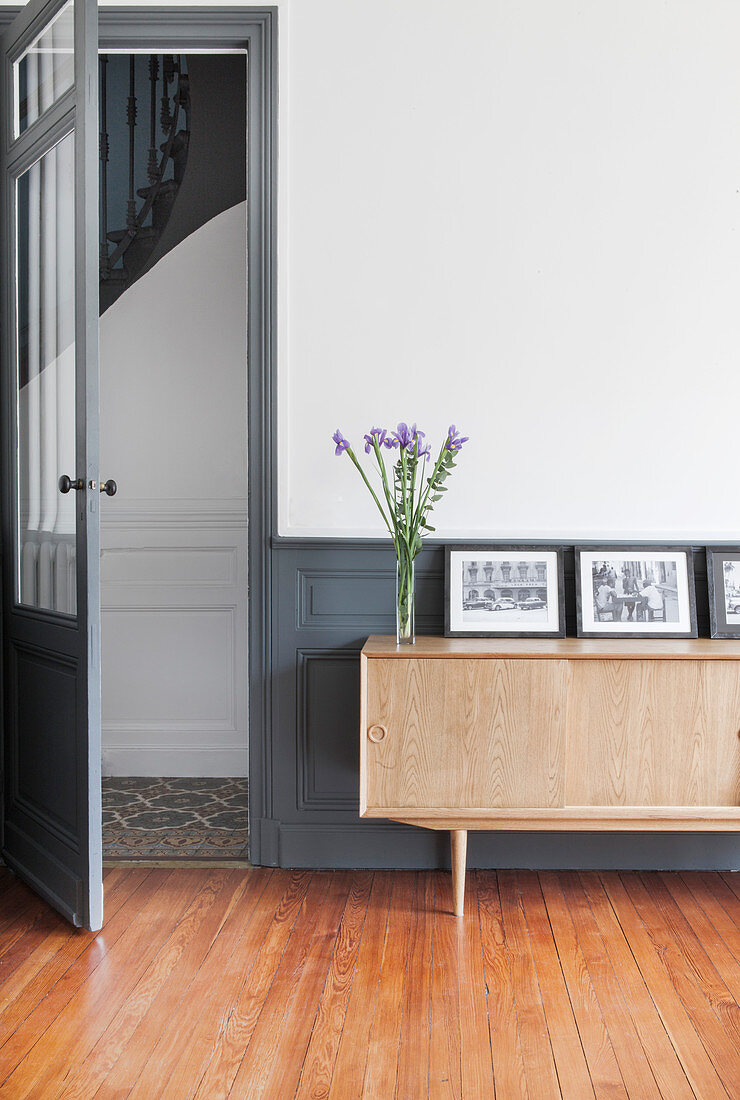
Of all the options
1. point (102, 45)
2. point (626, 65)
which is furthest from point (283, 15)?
point (626, 65)

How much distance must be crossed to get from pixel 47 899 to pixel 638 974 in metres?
1.63

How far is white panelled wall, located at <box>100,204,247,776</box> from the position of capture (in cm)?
367

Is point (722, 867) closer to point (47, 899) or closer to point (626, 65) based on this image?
point (47, 899)

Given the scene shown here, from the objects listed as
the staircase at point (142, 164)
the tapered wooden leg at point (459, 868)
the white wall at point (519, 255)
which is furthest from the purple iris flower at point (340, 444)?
the staircase at point (142, 164)

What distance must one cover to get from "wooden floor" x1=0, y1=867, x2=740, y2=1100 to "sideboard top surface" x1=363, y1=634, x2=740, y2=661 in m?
0.75

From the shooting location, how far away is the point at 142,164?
362 centimetres

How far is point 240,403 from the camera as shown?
3680 millimetres

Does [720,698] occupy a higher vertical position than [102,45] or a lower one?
lower

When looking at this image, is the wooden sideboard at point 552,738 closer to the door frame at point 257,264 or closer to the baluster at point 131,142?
the door frame at point 257,264

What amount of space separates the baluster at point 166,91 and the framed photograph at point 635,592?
8.29 feet

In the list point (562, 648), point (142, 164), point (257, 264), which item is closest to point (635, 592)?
point (562, 648)

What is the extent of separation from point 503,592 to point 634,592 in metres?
0.41

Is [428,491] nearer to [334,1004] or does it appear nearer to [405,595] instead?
[405,595]

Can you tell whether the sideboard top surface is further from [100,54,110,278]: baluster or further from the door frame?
[100,54,110,278]: baluster
